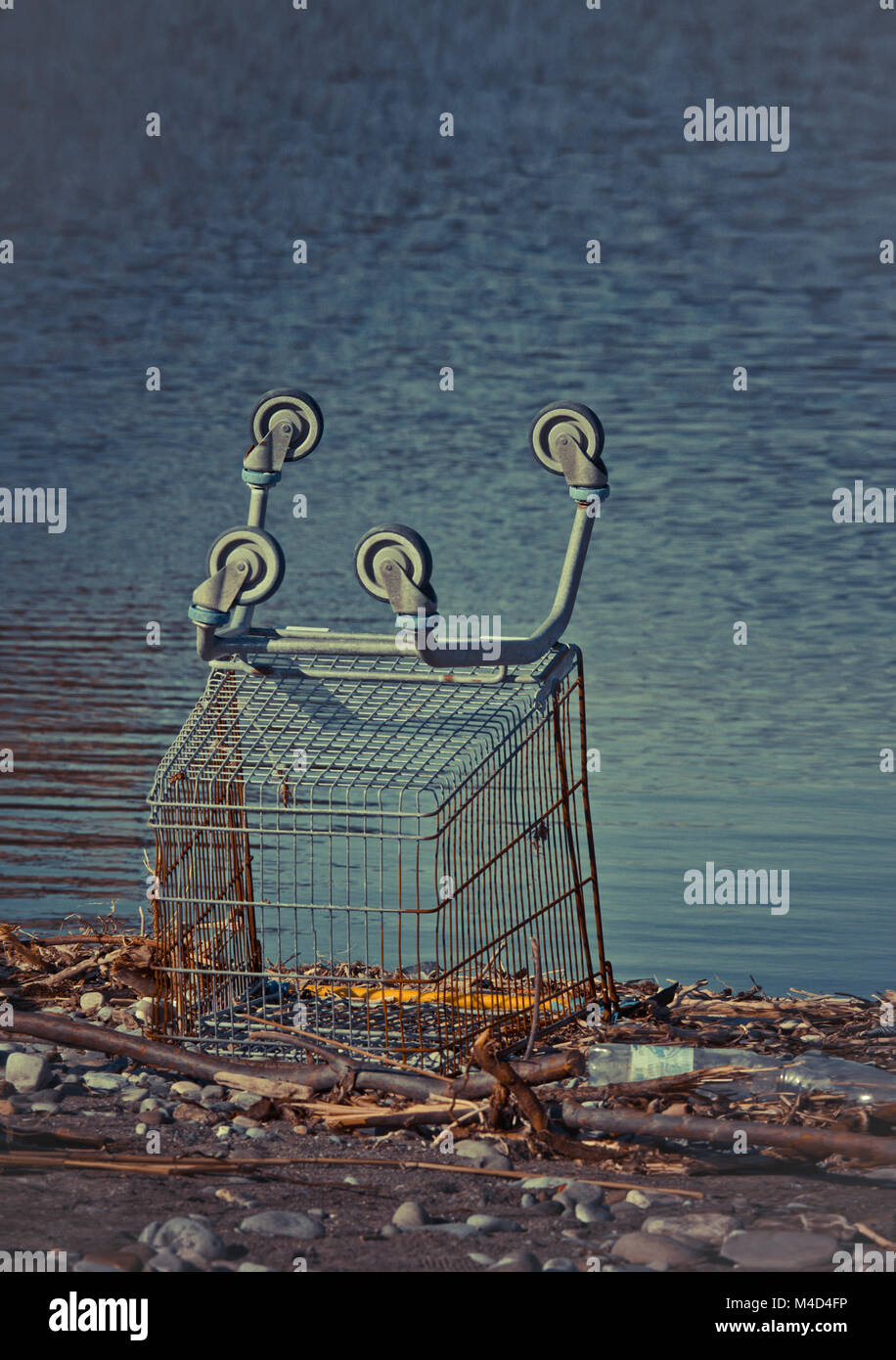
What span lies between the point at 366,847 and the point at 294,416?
194 cm

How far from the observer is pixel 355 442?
2438cm

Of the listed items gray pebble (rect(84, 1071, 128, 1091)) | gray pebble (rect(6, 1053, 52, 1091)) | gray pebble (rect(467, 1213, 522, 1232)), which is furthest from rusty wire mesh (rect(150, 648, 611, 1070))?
gray pebble (rect(467, 1213, 522, 1232))

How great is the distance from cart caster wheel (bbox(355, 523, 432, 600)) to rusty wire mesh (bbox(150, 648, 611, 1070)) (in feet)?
1.51

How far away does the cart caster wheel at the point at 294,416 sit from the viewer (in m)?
7.14

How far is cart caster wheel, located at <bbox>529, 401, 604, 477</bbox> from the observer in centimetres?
679

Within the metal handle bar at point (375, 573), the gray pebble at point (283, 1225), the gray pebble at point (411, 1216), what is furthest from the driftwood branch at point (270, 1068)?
the metal handle bar at point (375, 573)

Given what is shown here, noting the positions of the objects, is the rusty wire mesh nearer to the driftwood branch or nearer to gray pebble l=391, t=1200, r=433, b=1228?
the driftwood branch

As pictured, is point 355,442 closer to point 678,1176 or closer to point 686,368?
point 686,368

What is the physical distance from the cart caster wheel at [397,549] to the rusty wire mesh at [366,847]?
46 cm

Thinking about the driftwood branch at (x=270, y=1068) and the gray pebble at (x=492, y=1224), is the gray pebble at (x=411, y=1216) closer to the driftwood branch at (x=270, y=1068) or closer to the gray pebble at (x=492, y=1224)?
the gray pebble at (x=492, y=1224)

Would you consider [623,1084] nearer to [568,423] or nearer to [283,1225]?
[283,1225]

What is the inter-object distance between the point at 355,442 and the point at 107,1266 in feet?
66.9

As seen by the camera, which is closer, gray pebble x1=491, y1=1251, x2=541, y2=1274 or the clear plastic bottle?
gray pebble x1=491, y1=1251, x2=541, y2=1274

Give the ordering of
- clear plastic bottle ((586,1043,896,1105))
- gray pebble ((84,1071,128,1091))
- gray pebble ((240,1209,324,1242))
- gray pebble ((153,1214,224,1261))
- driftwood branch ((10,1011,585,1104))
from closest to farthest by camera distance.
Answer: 1. gray pebble ((153,1214,224,1261))
2. gray pebble ((240,1209,324,1242))
3. driftwood branch ((10,1011,585,1104))
4. clear plastic bottle ((586,1043,896,1105))
5. gray pebble ((84,1071,128,1091))
